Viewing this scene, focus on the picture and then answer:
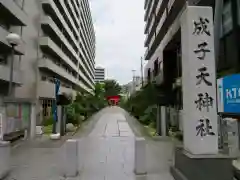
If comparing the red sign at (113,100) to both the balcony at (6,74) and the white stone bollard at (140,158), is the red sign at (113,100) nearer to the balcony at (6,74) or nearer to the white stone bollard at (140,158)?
the balcony at (6,74)

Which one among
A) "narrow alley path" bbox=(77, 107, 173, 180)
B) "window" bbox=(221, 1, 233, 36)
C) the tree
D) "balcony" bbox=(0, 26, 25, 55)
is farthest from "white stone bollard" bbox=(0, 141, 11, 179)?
the tree

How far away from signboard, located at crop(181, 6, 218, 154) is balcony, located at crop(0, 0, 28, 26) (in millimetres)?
17592

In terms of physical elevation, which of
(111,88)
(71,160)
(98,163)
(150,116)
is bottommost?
(98,163)

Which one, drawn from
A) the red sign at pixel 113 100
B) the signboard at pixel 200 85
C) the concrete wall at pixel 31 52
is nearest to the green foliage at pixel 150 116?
the concrete wall at pixel 31 52

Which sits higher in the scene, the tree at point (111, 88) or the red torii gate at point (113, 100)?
the tree at point (111, 88)

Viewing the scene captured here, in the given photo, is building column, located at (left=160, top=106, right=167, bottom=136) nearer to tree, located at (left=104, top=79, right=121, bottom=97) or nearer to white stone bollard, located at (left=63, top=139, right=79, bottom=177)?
white stone bollard, located at (left=63, top=139, right=79, bottom=177)

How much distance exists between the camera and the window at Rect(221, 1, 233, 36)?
15793 mm

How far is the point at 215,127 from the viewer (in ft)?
23.4

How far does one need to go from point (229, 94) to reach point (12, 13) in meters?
18.8

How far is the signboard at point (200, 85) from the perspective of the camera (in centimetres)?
705

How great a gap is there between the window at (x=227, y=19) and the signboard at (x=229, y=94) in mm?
5644

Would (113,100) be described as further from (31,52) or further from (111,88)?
(31,52)

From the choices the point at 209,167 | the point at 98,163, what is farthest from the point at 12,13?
the point at 209,167

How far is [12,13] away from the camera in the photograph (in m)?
23.1
